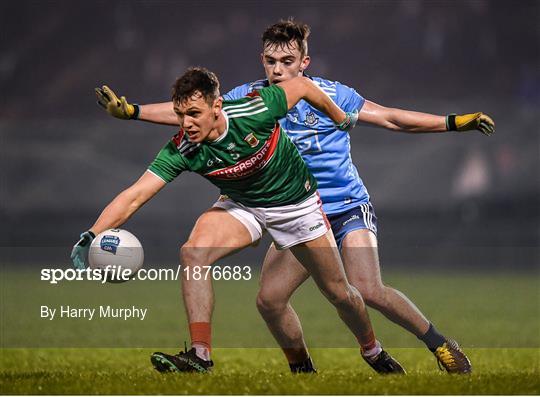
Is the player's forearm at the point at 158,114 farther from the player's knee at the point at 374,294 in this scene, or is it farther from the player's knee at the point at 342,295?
the player's knee at the point at 374,294

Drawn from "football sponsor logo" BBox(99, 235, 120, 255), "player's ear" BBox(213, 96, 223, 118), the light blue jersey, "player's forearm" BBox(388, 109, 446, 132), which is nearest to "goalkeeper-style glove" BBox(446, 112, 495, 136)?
"player's forearm" BBox(388, 109, 446, 132)

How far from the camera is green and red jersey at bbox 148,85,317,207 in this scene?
650 cm

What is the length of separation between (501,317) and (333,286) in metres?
7.84

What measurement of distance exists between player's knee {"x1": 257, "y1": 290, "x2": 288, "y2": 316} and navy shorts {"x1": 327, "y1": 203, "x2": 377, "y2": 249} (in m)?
0.61

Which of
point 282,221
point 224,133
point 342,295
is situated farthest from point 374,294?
point 224,133

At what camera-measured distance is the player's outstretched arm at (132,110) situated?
7.30 metres

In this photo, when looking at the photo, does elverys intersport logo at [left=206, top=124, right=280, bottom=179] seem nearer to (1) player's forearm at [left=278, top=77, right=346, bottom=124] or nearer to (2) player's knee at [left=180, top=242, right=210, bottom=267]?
(1) player's forearm at [left=278, top=77, right=346, bottom=124]

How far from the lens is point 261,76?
2711 cm

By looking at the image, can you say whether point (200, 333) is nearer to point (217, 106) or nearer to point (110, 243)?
point (110, 243)

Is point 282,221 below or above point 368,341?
above

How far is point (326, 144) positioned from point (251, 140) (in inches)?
46.9

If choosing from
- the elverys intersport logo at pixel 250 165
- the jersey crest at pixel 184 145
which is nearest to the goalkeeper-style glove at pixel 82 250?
the jersey crest at pixel 184 145

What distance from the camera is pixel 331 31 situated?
2698 centimetres

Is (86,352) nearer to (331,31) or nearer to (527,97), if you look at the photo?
(331,31)
